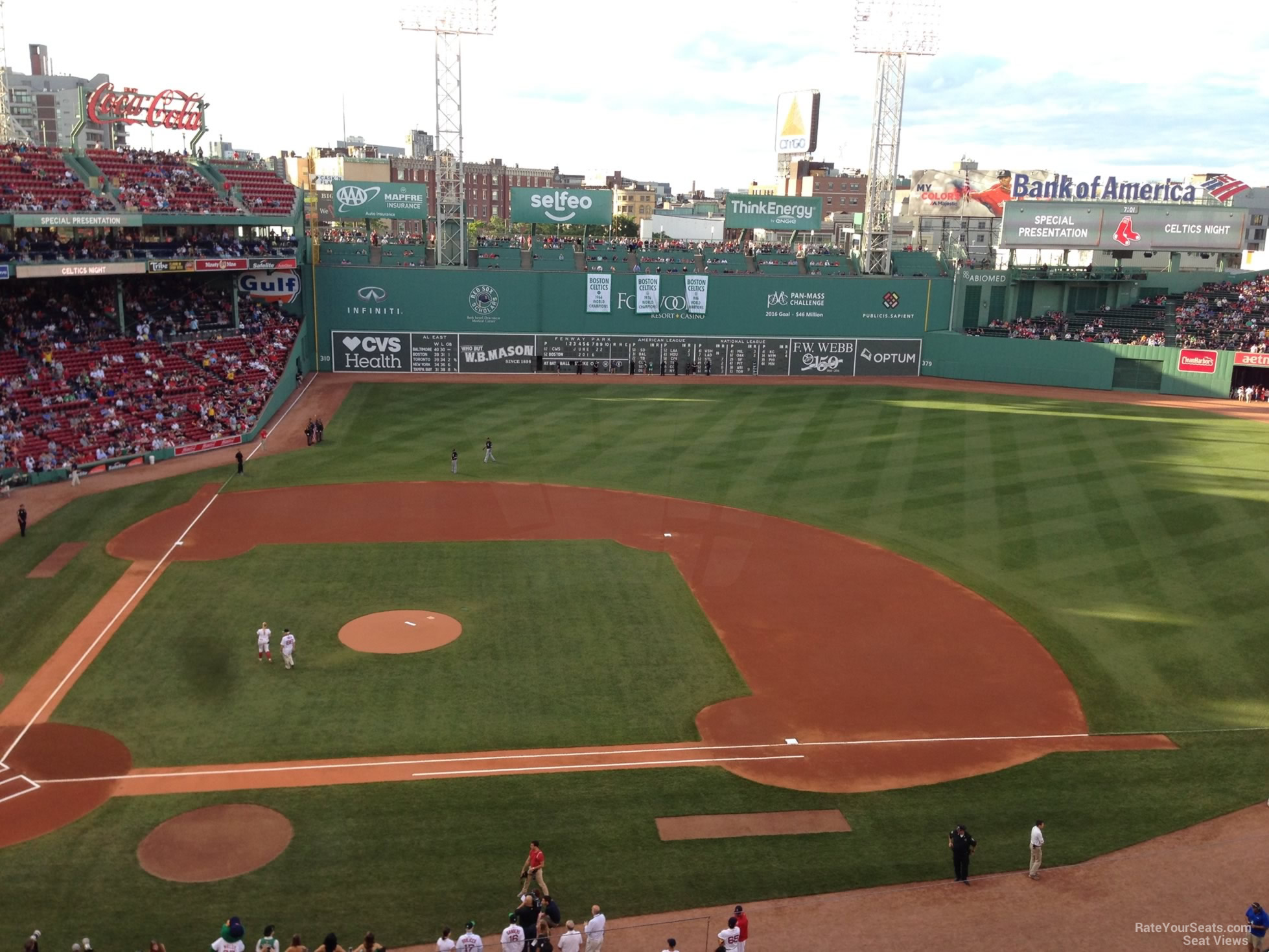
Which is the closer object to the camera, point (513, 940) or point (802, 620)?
point (513, 940)

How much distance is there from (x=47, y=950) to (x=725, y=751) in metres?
10.9

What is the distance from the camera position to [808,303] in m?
64.8

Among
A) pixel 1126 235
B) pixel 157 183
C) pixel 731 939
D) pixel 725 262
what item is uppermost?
pixel 157 183

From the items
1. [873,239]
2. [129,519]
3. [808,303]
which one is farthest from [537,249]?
[129,519]

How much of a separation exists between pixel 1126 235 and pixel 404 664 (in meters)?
61.8

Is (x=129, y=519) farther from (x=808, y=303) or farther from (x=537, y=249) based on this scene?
(x=808, y=303)

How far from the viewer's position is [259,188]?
56812 mm

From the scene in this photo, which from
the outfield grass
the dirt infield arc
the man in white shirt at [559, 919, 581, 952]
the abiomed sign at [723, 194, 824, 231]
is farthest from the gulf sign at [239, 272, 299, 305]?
the man in white shirt at [559, 919, 581, 952]

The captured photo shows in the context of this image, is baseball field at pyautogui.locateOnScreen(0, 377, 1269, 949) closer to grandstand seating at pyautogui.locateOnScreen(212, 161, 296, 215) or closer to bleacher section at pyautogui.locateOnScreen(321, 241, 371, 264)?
grandstand seating at pyautogui.locateOnScreen(212, 161, 296, 215)

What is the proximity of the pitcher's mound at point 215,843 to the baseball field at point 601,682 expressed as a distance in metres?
0.08

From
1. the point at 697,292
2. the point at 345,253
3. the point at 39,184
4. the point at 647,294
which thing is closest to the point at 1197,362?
the point at 697,292

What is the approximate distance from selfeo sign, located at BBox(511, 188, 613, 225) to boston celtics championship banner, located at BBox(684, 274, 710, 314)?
23.5 ft

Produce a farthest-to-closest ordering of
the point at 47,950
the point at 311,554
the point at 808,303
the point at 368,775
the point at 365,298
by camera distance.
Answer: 1. the point at 808,303
2. the point at 365,298
3. the point at 311,554
4. the point at 368,775
5. the point at 47,950

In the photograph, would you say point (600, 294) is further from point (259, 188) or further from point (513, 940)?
point (513, 940)
